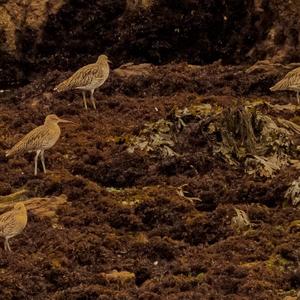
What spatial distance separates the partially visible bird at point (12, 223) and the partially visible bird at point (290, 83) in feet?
40.2

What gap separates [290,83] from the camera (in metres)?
32.3

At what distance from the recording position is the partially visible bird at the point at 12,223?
21844 mm

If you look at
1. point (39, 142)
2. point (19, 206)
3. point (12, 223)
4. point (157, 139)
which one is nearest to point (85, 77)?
point (157, 139)

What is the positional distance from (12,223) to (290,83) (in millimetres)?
12784

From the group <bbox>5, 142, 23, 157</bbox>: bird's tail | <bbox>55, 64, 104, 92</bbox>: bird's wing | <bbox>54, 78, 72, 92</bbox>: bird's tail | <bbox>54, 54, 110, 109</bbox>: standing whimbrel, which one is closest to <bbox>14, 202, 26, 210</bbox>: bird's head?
<bbox>5, 142, 23, 157</bbox>: bird's tail

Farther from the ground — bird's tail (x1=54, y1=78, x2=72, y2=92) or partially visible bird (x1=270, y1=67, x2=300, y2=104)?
bird's tail (x1=54, y1=78, x2=72, y2=92)

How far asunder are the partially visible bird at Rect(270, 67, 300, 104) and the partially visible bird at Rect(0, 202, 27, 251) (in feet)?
40.2

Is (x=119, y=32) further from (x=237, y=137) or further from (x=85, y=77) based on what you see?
(x=237, y=137)

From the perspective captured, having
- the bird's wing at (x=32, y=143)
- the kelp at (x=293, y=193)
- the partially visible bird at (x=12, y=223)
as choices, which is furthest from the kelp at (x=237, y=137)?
the partially visible bird at (x=12, y=223)

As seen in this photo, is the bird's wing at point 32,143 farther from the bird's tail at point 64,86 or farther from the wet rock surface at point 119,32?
the wet rock surface at point 119,32

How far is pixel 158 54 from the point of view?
4106 centimetres

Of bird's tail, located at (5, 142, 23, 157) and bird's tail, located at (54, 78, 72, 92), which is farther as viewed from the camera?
bird's tail, located at (54, 78, 72, 92)

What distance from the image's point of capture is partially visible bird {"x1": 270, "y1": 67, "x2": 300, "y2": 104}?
32.3 m

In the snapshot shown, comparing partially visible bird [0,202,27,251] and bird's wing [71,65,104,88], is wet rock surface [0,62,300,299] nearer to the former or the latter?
partially visible bird [0,202,27,251]
